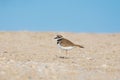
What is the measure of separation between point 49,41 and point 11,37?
8.66 feet

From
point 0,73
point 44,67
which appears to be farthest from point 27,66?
point 0,73

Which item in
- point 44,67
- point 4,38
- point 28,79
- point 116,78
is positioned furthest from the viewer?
point 4,38

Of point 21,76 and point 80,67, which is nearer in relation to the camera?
point 21,76

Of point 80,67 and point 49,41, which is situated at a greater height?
point 49,41

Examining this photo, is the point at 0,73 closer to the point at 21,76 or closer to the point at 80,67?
the point at 21,76

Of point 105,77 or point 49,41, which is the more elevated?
point 49,41

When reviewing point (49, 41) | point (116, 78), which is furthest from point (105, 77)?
point (49, 41)

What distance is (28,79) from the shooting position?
36.8 ft

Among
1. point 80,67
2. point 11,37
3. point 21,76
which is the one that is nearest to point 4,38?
point 11,37

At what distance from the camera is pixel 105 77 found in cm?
1198

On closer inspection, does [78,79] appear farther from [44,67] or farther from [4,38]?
[4,38]

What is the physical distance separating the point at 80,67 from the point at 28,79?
9.27ft

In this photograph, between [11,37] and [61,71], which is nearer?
[61,71]

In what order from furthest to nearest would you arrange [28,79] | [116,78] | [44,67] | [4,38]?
[4,38], [44,67], [116,78], [28,79]
